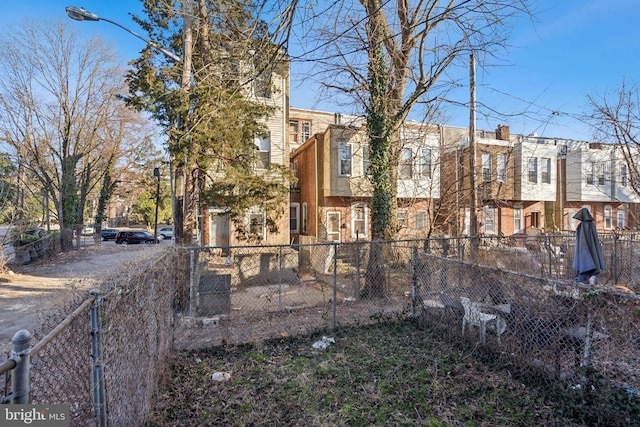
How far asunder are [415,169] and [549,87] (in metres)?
8.63

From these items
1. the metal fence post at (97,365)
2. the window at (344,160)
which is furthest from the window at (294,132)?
the metal fence post at (97,365)

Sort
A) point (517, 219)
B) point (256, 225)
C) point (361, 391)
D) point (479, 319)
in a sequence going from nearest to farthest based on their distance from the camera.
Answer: point (361, 391) < point (479, 319) < point (256, 225) < point (517, 219)

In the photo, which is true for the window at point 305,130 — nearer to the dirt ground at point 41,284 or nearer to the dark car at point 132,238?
the dirt ground at point 41,284

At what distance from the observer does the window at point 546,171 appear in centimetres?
2091

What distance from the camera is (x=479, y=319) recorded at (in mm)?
4754

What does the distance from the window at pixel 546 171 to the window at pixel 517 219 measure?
2333 mm

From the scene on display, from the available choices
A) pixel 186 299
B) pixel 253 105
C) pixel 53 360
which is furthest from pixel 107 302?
pixel 253 105

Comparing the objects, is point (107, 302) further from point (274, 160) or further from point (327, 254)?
point (274, 160)

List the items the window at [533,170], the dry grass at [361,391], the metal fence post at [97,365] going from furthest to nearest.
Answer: the window at [533,170] < the dry grass at [361,391] < the metal fence post at [97,365]

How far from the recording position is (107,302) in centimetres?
228

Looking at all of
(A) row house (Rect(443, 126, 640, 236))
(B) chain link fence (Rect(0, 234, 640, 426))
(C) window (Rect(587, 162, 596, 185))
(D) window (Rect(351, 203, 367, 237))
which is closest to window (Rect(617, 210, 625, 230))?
(A) row house (Rect(443, 126, 640, 236))

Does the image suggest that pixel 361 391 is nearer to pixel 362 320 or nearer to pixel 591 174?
pixel 362 320

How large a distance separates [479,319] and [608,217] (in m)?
28.4

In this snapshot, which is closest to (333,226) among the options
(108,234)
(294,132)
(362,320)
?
(294,132)
